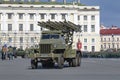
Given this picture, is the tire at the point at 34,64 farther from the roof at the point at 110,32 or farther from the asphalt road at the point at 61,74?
the roof at the point at 110,32

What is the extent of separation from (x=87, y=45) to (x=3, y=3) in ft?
76.6

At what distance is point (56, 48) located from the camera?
3612 cm

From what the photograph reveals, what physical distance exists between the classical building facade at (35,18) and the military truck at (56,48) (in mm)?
100759

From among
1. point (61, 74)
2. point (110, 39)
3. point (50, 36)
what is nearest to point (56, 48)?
point (50, 36)

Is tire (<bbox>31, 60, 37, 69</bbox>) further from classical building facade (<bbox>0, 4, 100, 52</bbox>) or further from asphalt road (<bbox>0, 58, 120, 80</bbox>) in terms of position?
classical building facade (<bbox>0, 4, 100, 52</bbox>)

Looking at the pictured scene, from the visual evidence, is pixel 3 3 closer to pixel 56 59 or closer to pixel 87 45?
pixel 87 45

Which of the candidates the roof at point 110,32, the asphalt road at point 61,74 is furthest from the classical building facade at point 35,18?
the asphalt road at point 61,74

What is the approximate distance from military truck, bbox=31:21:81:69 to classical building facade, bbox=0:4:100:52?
3967 inches

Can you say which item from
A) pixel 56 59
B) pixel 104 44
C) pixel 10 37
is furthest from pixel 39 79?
pixel 104 44

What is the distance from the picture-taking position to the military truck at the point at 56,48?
3550 cm

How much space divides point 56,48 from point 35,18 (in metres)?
110

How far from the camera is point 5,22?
144m

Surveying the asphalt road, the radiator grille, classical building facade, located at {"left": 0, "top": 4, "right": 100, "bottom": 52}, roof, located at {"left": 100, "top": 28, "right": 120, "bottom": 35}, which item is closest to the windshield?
the radiator grille

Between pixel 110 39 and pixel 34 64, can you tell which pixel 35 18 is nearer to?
pixel 110 39
